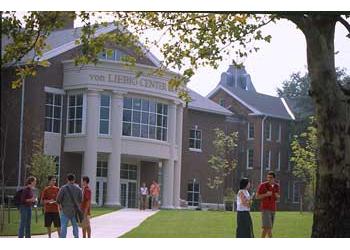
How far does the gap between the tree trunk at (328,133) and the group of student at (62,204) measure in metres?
3.84

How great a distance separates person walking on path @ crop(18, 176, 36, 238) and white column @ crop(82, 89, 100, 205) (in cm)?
100

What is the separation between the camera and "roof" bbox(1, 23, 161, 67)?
46.3ft

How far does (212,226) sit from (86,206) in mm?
2167

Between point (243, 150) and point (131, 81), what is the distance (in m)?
2.45

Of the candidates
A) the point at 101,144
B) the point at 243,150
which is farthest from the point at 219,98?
the point at 101,144

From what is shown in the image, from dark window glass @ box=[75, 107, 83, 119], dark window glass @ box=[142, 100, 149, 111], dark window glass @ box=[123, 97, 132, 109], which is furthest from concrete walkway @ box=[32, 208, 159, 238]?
dark window glass @ box=[142, 100, 149, 111]

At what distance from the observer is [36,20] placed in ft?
43.5

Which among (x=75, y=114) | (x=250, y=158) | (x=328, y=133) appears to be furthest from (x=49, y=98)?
(x=328, y=133)

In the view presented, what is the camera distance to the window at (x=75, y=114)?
49.6 ft

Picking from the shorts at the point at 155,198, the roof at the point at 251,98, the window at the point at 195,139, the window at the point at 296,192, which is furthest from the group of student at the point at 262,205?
the window at the point at 195,139

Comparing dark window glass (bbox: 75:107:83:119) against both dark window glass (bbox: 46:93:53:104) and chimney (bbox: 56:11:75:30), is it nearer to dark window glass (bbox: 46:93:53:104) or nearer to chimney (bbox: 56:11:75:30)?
dark window glass (bbox: 46:93:53:104)

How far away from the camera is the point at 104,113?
15.2 m
